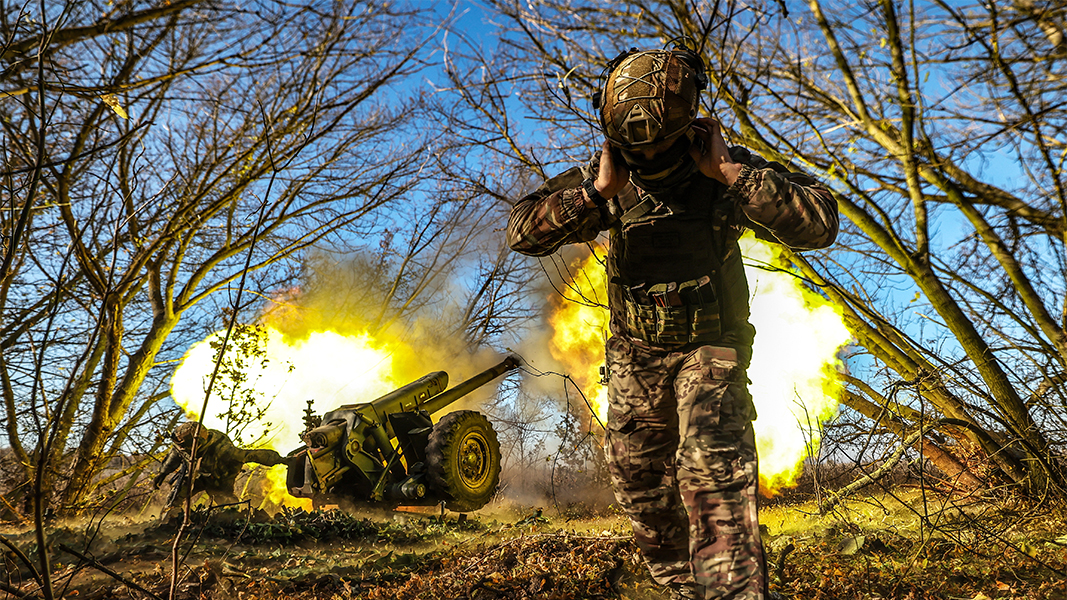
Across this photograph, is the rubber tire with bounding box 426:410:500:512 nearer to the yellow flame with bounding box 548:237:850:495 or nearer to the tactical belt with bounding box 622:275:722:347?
the yellow flame with bounding box 548:237:850:495

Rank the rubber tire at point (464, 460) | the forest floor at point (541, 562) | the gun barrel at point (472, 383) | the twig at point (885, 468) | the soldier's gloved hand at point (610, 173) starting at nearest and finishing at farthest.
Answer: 1. the soldier's gloved hand at point (610, 173)
2. the forest floor at point (541, 562)
3. the twig at point (885, 468)
4. the rubber tire at point (464, 460)
5. the gun barrel at point (472, 383)

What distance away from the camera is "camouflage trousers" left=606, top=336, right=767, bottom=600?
2527mm

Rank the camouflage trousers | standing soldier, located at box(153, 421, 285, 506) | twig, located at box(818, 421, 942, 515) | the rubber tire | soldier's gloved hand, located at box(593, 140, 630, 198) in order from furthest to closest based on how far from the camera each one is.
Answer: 1. the rubber tire
2. standing soldier, located at box(153, 421, 285, 506)
3. twig, located at box(818, 421, 942, 515)
4. soldier's gloved hand, located at box(593, 140, 630, 198)
5. the camouflage trousers

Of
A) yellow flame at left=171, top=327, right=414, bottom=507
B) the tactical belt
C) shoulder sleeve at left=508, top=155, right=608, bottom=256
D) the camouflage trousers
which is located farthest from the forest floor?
yellow flame at left=171, top=327, right=414, bottom=507

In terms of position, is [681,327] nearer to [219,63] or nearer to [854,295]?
[854,295]

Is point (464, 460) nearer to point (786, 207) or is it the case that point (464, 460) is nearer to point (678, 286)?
point (678, 286)

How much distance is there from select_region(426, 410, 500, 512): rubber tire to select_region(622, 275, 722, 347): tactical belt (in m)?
3.49

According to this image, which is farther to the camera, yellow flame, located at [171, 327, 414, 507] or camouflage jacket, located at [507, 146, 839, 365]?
yellow flame, located at [171, 327, 414, 507]

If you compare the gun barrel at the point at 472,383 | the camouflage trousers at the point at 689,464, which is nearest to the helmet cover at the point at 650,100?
the camouflage trousers at the point at 689,464

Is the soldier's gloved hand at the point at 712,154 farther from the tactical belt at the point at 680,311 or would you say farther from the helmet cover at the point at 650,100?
the tactical belt at the point at 680,311

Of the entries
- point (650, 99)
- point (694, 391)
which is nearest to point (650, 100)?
point (650, 99)

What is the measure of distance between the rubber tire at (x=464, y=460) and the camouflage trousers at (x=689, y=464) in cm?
301

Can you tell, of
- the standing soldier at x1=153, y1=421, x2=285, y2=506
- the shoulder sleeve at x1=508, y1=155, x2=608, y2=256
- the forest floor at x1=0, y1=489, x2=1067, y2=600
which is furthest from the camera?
the standing soldier at x1=153, y1=421, x2=285, y2=506

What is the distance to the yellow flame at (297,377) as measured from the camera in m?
7.08
